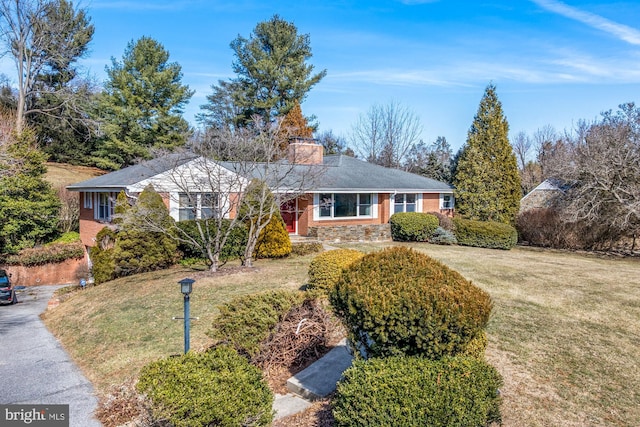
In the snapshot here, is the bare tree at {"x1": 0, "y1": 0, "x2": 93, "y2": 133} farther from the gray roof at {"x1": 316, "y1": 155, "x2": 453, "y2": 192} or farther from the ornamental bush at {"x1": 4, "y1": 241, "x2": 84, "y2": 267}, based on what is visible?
the gray roof at {"x1": 316, "y1": 155, "x2": 453, "y2": 192}

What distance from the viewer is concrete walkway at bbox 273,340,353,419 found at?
206 inches

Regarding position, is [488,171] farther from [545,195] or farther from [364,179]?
[364,179]

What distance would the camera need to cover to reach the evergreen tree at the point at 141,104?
3341cm

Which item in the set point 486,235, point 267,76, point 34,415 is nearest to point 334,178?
point 486,235

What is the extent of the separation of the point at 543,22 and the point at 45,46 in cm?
2855

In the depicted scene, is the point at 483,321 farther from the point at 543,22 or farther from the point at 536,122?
the point at 536,122

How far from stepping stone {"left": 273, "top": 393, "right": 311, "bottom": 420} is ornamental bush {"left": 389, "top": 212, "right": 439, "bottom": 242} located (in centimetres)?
1640

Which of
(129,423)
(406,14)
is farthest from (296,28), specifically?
(129,423)

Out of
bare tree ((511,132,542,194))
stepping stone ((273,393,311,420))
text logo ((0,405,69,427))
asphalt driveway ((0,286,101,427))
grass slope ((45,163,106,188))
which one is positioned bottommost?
asphalt driveway ((0,286,101,427))

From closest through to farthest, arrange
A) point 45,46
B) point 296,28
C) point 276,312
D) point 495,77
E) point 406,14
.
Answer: point 276,312 → point 406,14 → point 495,77 → point 45,46 → point 296,28

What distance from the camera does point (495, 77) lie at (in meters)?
25.0

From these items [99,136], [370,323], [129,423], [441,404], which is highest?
[99,136]

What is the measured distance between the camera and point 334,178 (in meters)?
22.5

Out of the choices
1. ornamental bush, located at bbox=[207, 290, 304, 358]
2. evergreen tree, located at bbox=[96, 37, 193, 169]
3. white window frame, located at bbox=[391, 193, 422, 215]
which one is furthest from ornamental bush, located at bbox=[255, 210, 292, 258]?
evergreen tree, located at bbox=[96, 37, 193, 169]
